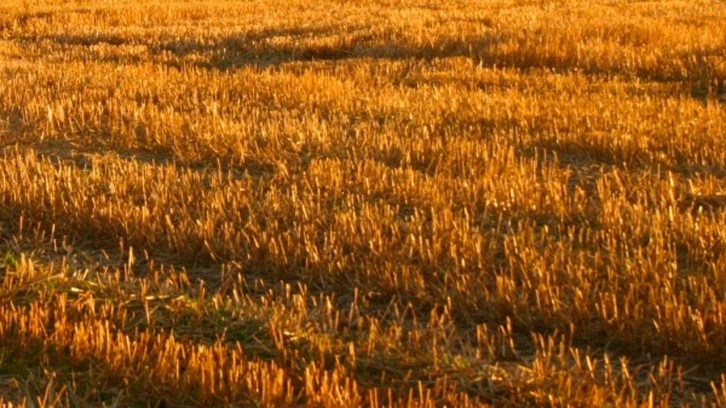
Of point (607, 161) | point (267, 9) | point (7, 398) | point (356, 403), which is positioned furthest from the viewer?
point (267, 9)

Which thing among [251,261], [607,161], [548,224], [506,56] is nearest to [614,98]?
[607,161]

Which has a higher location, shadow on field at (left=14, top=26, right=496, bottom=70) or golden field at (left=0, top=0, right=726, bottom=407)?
golden field at (left=0, top=0, right=726, bottom=407)

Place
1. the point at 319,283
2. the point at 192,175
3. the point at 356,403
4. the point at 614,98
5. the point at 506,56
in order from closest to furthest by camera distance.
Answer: the point at 356,403
the point at 319,283
the point at 192,175
the point at 614,98
the point at 506,56

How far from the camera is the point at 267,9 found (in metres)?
19.8

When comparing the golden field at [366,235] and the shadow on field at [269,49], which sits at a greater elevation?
the golden field at [366,235]

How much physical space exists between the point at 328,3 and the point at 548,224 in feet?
52.3

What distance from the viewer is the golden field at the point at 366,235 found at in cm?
364

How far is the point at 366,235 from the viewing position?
5.18 meters

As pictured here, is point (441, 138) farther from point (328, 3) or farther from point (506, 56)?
point (328, 3)

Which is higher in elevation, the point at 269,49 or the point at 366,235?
the point at 366,235

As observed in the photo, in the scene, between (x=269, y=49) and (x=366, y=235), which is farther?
(x=269, y=49)

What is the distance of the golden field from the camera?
143 inches

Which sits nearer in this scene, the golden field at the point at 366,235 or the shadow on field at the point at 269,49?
the golden field at the point at 366,235

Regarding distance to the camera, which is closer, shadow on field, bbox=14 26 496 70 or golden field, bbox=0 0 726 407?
golden field, bbox=0 0 726 407
